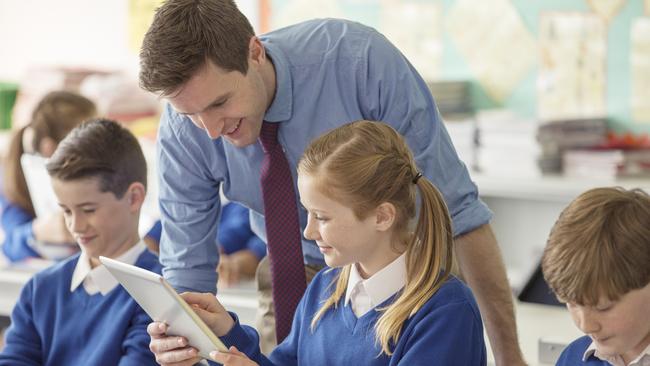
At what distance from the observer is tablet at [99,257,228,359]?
1.58 metres

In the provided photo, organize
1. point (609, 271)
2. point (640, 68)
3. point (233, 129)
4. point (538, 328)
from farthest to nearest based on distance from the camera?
point (640, 68)
point (538, 328)
point (233, 129)
point (609, 271)

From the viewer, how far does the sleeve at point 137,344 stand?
2.06m

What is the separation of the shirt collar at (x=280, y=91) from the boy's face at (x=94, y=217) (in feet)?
1.70

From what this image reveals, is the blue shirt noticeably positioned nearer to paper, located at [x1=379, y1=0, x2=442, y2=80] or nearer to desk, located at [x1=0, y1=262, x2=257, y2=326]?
desk, located at [x1=0, y1=262, x2=257, y2=326]

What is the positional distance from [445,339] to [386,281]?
14cm

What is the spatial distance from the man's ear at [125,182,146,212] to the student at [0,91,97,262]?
77 cm

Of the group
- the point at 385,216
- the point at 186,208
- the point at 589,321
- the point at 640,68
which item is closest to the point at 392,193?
the point at 385,216

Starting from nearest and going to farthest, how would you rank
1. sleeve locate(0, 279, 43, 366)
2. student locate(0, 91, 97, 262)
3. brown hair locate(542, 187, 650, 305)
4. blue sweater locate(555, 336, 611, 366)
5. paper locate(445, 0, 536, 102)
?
brown hair locate(542, 187, 650, 305), blue sweater locate(555, 336, 611, 366), sleeve locate(0, 279, 43, 366), student locate(0, 91, 97, 262), paper locate(445, 0, 536, 102)

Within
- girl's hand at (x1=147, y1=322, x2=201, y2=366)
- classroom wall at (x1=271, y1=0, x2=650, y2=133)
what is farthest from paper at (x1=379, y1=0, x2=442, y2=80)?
girl's hand at (x1=147, y1=322, x2=201, y2=366)

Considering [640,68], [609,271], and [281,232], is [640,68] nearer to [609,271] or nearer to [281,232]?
[281,232]

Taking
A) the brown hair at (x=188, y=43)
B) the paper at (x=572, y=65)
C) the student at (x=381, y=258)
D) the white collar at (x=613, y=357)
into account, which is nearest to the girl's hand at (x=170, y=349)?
the student at (x=381, y=258)

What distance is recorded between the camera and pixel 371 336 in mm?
1696

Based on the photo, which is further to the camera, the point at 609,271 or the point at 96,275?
the point at 96,275

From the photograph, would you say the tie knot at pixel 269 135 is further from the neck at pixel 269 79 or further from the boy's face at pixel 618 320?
the boy's face at pixel 618 320
